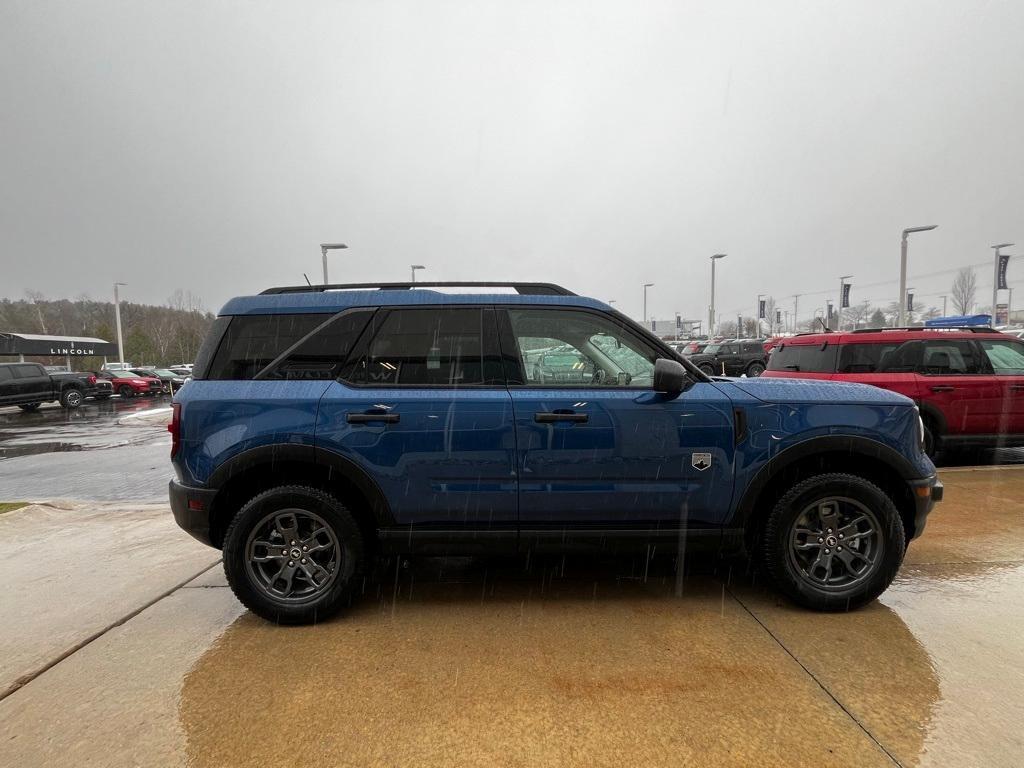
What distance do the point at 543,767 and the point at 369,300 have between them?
2504 mm

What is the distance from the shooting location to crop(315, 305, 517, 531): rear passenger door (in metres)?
3.04

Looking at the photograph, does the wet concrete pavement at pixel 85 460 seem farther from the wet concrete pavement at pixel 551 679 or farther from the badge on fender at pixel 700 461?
the badge on fender at pixel 700 461

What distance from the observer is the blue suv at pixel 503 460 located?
10.0 feet

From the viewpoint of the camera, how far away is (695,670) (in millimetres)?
2643

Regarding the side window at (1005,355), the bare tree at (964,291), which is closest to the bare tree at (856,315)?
the bare tree at (964,291)

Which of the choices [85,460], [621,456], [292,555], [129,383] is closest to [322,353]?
[292,555]

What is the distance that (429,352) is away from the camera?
323 centimetres

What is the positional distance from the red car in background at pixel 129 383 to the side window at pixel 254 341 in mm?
29368

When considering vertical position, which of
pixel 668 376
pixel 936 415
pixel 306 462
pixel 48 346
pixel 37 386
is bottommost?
pixel 37 386

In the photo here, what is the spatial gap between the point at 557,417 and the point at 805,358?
5742 millimetres

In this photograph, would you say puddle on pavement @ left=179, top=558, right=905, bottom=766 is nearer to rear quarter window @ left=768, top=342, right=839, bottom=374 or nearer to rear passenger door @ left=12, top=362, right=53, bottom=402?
rear quarter window @ left=768, top=342, right=839, bottom=374

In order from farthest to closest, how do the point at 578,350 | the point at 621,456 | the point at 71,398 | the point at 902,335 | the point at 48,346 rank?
the point at 48,346 < the point at 71,398 < the point at 902,335 < the point at 578,350 < the point at 621,456

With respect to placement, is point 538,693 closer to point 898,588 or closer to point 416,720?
point 416,720

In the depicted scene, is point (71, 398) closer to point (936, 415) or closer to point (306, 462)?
point (306, 462)
